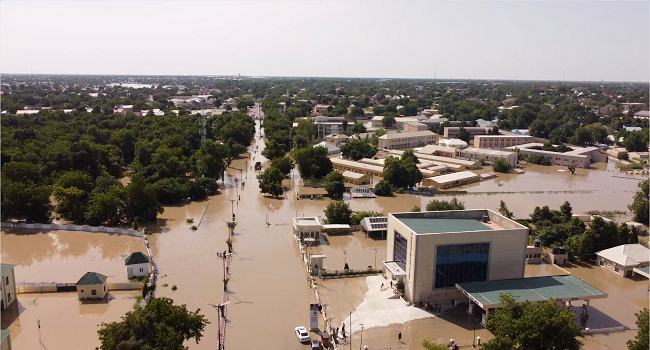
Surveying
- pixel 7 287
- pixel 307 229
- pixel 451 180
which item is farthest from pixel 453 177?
pixel 7 287

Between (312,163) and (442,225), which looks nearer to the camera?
(442,225)

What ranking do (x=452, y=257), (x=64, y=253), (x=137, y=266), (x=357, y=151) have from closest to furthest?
(x=452, y=257), (x=137, y=266), (x=64, y=253), (x=357, y=151)

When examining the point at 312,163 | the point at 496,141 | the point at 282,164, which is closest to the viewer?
the point at 312,163

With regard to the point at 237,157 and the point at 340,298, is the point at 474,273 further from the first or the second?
the point at 237,157

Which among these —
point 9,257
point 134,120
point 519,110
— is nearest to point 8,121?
point 134,120

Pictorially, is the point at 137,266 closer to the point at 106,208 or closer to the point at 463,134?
the point at 106,208

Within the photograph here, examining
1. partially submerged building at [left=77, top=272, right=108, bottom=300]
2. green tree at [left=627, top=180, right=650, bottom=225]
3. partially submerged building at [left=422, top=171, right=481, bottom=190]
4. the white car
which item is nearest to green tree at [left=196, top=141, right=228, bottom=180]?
partially submerged building at [left=422, top=171, right=481, bottom=190]
